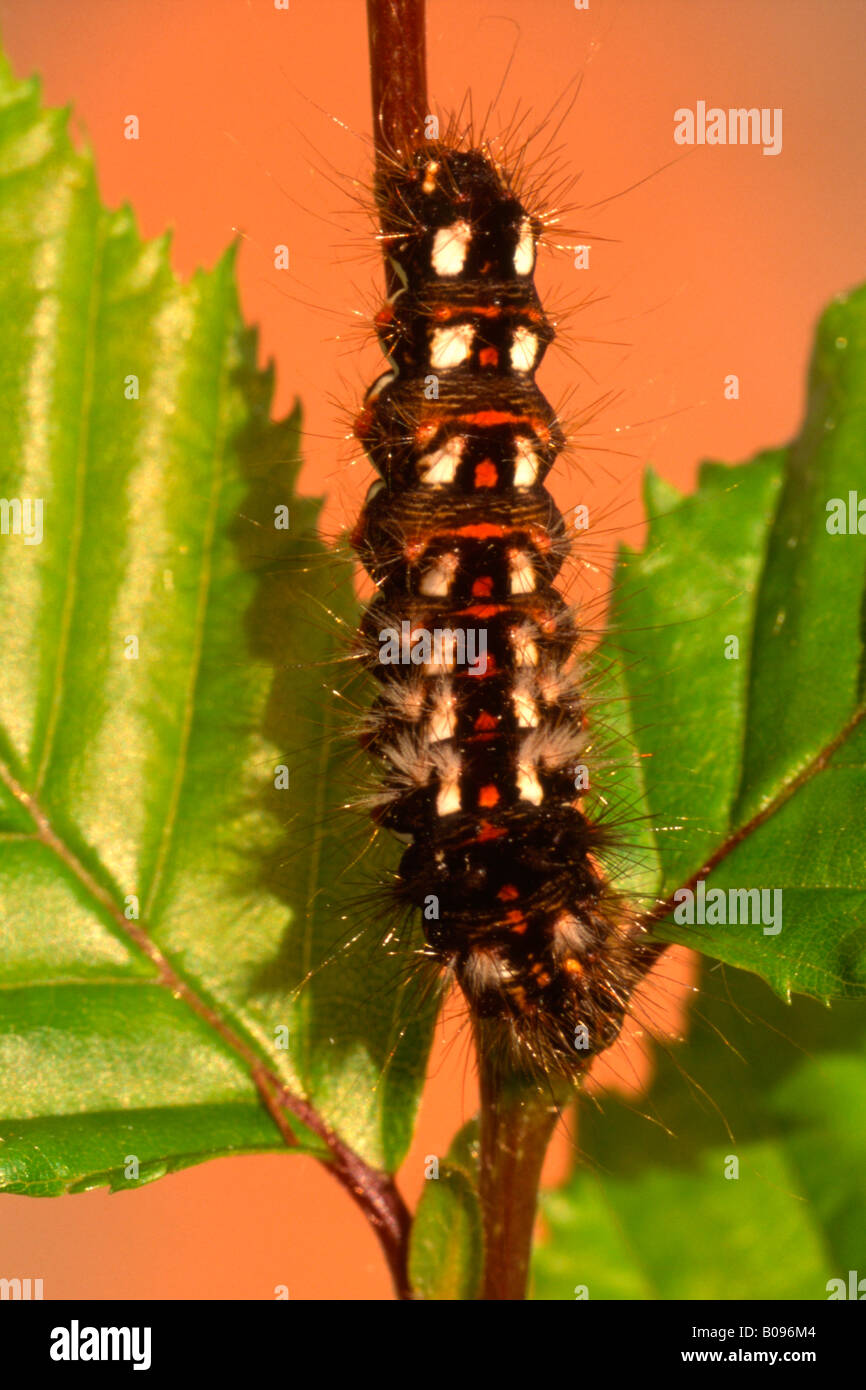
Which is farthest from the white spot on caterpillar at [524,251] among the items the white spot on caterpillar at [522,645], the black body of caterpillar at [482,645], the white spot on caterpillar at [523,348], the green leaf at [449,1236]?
the green leaf at [449,1236]

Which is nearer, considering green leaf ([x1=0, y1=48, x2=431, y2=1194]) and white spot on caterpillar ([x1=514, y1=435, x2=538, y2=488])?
white spot on caterpillar ([x1=514, y1=435, x2=538, y2=488])

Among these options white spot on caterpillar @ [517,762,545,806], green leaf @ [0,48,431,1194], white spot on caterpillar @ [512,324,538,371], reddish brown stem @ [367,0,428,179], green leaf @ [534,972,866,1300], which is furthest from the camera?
green leaf @ [534,972,866,1300]

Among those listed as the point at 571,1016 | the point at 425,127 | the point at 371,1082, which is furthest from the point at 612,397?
the point at 371,1082

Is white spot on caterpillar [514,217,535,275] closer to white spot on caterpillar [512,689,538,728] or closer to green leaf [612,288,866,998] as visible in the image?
green leaf [612,288,866,998]

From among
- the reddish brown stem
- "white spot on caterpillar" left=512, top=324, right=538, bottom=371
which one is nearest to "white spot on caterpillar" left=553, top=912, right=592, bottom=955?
"white spot on caterpillar" left=512, top=324, right=538, bottom=371

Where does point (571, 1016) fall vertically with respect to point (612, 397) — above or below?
below

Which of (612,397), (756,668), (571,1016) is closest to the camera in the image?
(571,1016)
